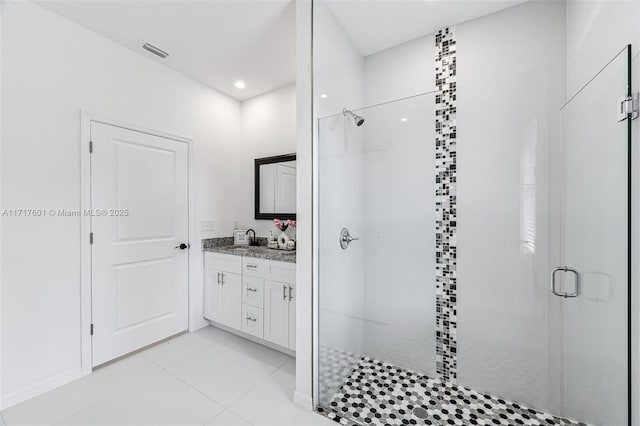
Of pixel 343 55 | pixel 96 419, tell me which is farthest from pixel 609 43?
pixel 96 419

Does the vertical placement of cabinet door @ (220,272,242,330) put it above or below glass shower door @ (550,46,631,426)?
below

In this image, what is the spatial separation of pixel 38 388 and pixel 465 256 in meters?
2.95

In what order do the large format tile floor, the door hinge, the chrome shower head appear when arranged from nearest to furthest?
the door hinge, the large format tile floor, the chrome shower head

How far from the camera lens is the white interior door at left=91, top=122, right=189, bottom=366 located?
2.10 metres

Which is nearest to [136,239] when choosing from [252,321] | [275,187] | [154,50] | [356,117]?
[252,321]

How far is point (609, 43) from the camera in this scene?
1.22 metres

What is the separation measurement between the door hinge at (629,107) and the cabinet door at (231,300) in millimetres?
2623

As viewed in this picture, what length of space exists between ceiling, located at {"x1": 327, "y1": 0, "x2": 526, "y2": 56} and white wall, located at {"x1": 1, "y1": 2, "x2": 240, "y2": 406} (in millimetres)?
1867

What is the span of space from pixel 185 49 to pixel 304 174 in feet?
5.53

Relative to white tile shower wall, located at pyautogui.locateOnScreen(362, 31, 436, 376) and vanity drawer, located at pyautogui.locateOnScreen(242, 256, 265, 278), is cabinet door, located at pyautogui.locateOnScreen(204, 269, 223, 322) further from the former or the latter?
white tile shower wall, located at pyautogui.locateOnScreen(362, 31, 436, 376)

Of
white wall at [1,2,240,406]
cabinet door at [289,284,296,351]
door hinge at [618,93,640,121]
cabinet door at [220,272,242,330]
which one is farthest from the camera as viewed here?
cabinet door at [220,272,242,330]

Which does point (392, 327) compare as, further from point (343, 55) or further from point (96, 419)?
point (343, 55)

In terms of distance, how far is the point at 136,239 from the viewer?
233 cm

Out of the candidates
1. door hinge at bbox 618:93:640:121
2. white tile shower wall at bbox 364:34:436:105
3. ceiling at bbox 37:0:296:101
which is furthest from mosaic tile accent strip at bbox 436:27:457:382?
ceiling at bbox 37:0:296:101
